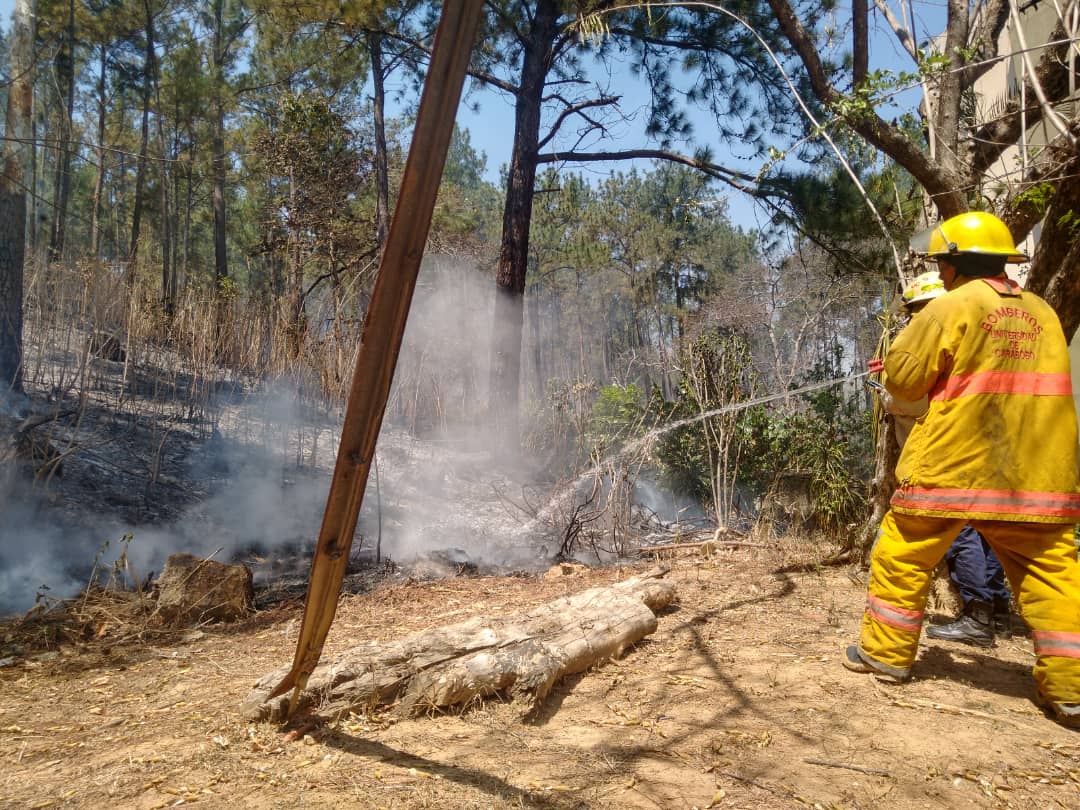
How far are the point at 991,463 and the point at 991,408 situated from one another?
0.20 metres

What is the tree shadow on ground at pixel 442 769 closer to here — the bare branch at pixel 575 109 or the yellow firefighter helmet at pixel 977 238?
the yellow firefighter helmet at pixel 977 238

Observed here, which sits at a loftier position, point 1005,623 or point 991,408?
point 991,408

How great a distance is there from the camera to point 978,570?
319 centimetres

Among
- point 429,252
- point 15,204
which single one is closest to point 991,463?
point 15,204

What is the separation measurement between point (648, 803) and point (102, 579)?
418 centimetres

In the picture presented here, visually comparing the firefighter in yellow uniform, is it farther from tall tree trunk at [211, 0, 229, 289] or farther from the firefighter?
tall tree trunk at [211, 0, 229, 289]

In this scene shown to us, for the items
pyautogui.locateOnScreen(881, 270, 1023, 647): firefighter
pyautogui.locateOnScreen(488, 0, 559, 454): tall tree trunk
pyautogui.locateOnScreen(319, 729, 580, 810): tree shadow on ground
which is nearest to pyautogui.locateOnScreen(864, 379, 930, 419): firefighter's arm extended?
pyautogui.locateOnScreen(881, 270, 1023, 647): firefighter

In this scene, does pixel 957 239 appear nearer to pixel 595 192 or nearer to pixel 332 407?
pixel 332 407

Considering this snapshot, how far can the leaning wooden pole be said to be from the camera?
166cm

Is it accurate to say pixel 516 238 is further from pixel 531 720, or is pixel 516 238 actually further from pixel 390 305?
pixel 390 305

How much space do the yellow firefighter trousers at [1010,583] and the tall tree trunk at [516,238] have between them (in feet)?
21.1

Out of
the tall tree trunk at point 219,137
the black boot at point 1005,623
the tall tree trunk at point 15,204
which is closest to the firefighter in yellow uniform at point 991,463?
the black boot at point 1005,623

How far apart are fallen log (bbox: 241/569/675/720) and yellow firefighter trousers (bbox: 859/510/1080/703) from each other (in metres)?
1.15

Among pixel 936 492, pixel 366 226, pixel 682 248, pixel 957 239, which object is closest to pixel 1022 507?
pixel 936 492
